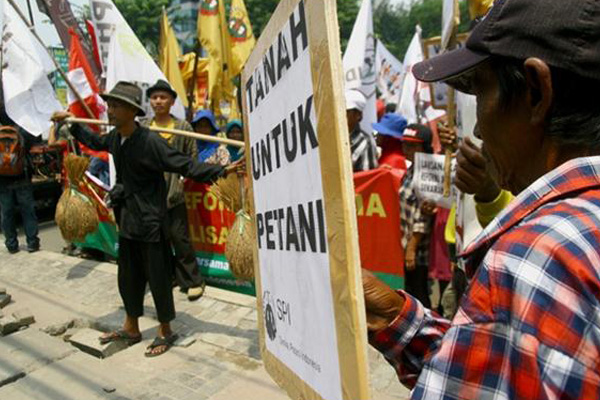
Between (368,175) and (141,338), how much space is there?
7.56 feet

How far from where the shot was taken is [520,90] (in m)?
0.85

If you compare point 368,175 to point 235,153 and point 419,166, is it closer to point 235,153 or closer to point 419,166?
point 419,166

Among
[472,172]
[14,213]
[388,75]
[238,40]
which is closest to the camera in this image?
[472,172]

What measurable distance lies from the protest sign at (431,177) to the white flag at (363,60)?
2062 millimetres

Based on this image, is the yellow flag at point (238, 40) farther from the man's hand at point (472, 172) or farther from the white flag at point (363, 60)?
the man's hand at point (472, 172)

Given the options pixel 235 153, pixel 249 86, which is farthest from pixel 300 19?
pixel 235 153

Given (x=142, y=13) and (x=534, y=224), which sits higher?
(x=142, y=13)

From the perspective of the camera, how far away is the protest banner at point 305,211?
0.85 metres

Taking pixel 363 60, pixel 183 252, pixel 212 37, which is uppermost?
pixel 212 37

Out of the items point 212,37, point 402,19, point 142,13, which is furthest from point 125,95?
point 402,19

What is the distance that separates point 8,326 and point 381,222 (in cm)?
340

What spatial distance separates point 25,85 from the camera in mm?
5086

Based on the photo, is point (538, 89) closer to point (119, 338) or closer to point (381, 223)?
point (381, 223)

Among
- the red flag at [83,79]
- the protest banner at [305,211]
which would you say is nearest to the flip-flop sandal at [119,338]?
the red flag at [83,79]
